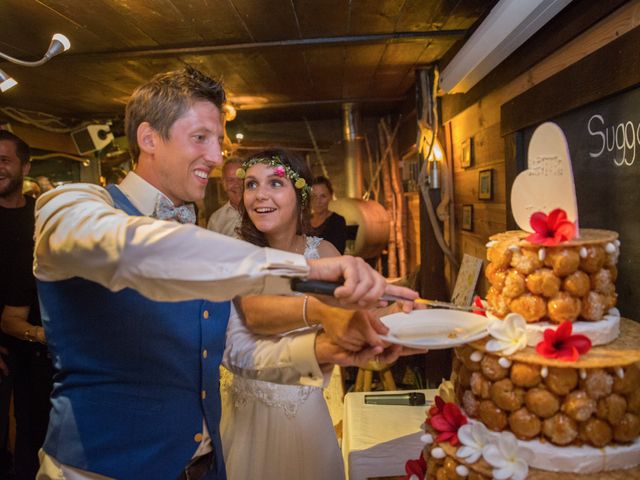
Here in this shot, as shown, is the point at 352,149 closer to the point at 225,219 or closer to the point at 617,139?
the point at 225,219

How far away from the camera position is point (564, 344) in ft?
3.92

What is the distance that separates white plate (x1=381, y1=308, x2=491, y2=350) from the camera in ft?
4.00

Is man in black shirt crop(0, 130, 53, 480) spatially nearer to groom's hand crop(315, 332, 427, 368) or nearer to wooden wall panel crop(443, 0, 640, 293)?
groom's hand crop(315, 332, 427, 368)

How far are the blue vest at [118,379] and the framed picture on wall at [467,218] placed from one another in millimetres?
2709

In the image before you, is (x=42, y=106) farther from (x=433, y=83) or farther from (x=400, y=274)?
(x=400, y=274)

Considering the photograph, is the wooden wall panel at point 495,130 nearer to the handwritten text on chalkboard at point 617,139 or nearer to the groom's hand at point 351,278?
the handwritten text on chalkboard at point 617,139

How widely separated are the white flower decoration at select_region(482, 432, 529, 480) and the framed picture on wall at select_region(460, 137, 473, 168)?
105 inches

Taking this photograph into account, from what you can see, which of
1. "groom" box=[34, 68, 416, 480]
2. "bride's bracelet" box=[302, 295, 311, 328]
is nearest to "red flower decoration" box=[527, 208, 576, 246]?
"groom" box=[34, 68, 416, 480]

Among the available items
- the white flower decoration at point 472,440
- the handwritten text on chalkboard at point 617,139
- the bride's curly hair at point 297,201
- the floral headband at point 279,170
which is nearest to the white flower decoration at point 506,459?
the white flower decoration at point 472,440

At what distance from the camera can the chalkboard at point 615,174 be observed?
5.12 feet

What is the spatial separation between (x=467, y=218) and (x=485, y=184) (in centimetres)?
56

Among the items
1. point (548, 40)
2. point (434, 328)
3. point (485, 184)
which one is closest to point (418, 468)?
point (434, 328)

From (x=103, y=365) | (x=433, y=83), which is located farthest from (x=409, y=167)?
(x=103, y=365)

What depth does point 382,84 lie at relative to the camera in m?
5.15
